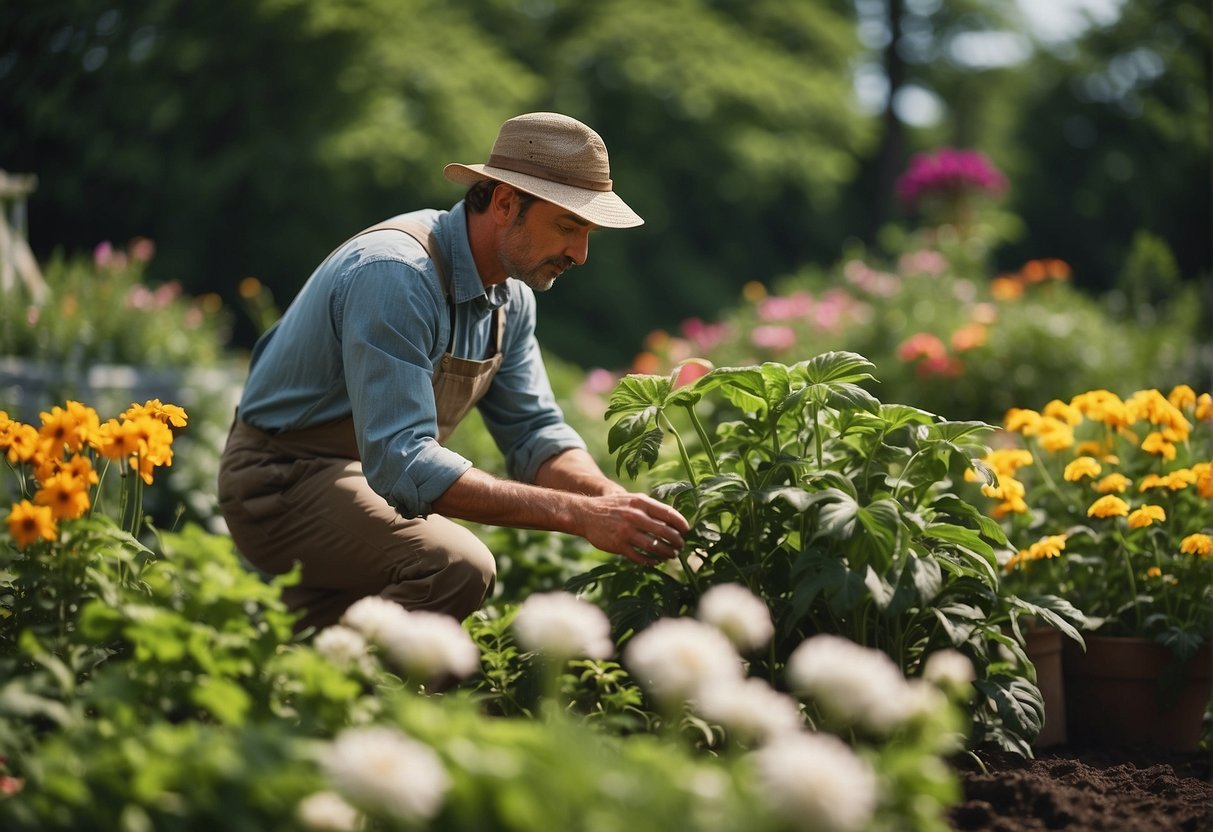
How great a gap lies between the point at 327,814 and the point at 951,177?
8.85m

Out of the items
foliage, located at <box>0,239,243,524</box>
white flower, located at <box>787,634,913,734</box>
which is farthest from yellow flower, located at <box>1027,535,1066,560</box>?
foliage, located at <box>0,239,243,524</box>

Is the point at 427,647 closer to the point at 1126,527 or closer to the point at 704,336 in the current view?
the point at 1126,527

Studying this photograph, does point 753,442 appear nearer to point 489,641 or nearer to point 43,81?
point 489,641

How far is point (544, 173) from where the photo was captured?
2.81 meters

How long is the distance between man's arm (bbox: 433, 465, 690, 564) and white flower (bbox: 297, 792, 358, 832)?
0.94 metres

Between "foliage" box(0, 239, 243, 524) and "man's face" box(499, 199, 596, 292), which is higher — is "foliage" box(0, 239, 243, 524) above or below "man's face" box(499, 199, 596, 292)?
below

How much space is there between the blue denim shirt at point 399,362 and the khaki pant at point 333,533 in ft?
0.31

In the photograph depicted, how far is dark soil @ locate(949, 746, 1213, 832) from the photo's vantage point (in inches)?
80.3

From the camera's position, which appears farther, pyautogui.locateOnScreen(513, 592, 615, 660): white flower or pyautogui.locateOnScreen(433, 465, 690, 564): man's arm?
pyautogui.locateOnScreen(433, 465, 690, 564): man's arm

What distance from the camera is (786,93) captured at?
61.1ft

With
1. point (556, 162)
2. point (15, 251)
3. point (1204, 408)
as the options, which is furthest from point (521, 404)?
point (15, 251)

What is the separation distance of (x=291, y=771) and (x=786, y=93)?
18.2 metres

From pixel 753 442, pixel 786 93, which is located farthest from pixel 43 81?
pixel 786 93

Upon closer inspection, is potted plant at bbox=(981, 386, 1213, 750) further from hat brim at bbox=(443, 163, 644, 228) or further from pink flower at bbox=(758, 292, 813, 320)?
Answer: pink flower at bbox=(758, 292, 813, 320)
